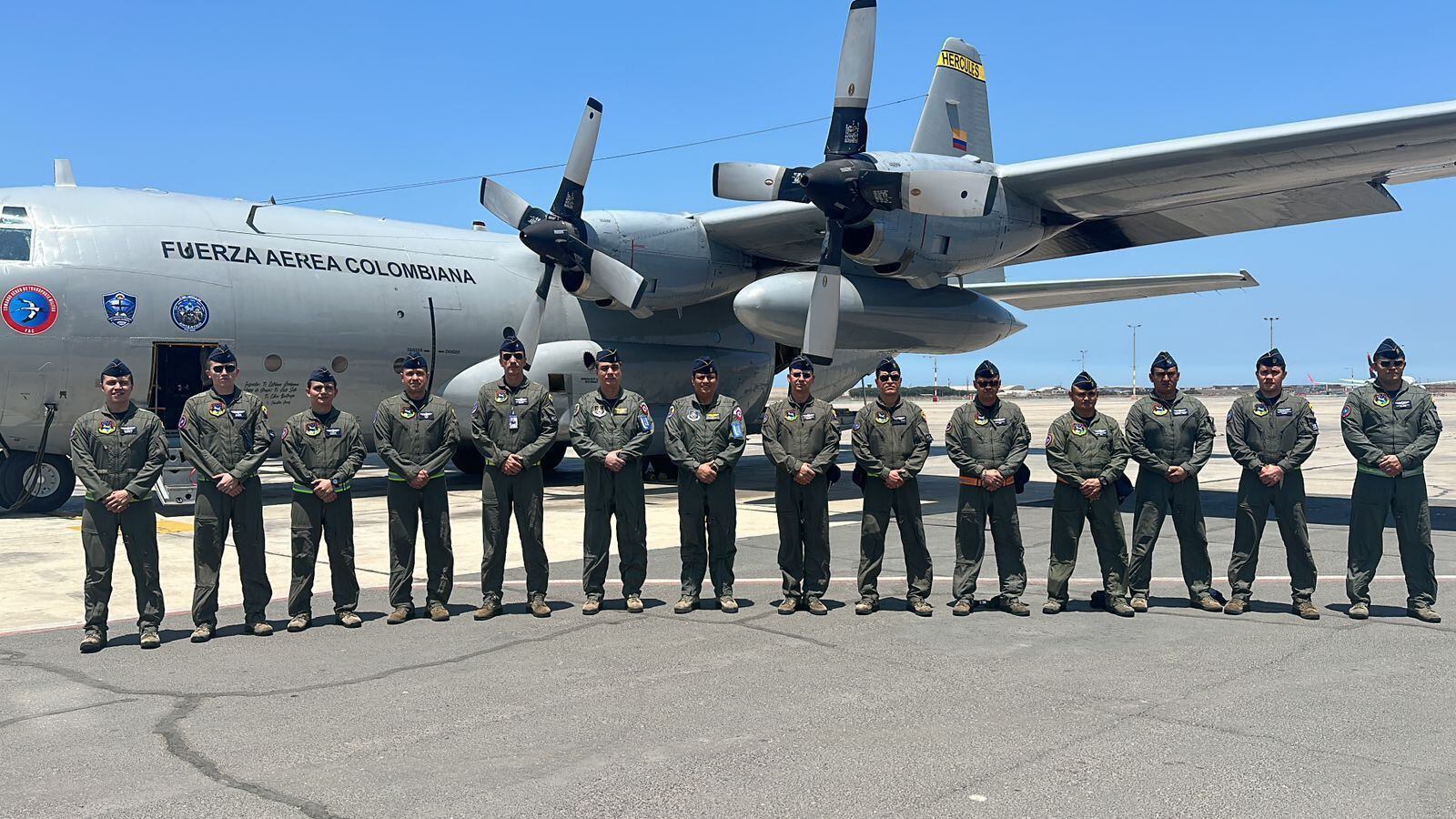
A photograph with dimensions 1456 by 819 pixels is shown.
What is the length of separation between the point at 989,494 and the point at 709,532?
1979 millimetres

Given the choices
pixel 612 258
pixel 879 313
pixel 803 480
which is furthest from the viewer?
pixel 612 258

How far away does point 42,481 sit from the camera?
12898mm

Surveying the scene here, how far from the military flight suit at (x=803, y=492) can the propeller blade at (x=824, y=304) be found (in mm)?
5269

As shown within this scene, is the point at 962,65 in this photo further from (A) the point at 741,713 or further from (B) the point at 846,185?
(A) the point at 741,713

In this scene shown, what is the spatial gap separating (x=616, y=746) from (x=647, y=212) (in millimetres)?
12118

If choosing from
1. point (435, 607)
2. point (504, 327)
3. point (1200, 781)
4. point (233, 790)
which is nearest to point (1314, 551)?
point (1200, 781)

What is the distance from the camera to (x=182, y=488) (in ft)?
42.3

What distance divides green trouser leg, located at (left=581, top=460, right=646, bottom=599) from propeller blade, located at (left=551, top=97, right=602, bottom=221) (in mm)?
7881

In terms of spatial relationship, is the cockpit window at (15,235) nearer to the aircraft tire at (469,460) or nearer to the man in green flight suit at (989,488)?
the aircraft tire at (469,460)

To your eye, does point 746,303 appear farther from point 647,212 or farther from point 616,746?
point 616,746

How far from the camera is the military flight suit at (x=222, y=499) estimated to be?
7051 millimetres

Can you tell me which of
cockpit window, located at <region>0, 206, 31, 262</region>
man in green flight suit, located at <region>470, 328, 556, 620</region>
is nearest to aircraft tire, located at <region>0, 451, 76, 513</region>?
cockpit window, located at <region>0, 206, 31, 262</region>

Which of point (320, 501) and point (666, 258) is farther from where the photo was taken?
point (666, 258)

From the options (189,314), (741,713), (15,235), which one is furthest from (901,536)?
(15,235)
